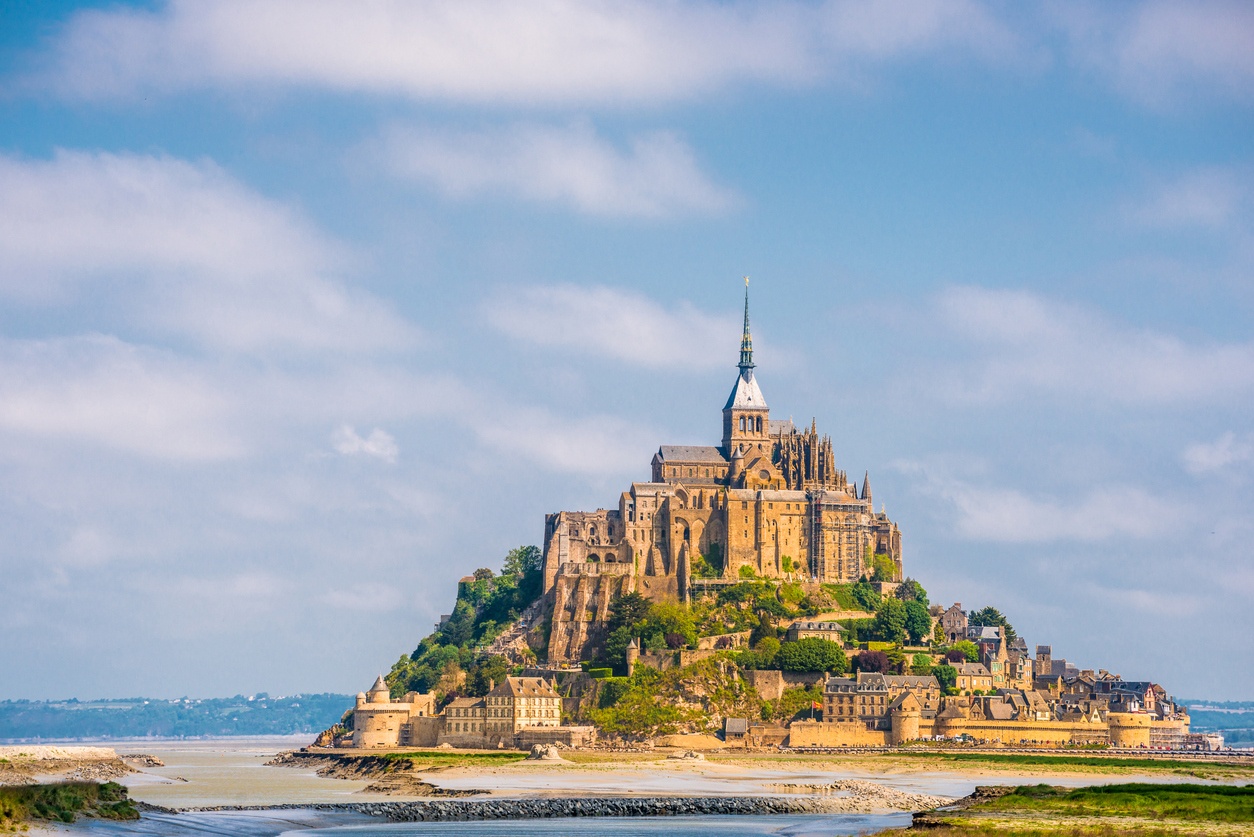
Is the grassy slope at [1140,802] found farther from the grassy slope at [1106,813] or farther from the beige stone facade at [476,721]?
the beige stone facade at [476,721]

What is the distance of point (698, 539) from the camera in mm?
130500

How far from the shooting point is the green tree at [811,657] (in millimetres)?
119125

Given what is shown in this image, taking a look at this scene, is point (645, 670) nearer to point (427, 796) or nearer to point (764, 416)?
point (764, 416)

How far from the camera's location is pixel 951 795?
81.9 meters

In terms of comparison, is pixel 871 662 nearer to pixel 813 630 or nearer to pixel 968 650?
pixel 813 630

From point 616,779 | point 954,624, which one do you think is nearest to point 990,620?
point 954,624

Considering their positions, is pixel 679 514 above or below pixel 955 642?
above

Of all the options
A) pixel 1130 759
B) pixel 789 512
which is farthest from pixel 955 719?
pixel 789 512

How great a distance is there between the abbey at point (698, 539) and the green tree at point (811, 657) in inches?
358

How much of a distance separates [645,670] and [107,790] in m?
54.0

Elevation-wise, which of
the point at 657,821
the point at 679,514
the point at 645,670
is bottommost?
the point at 657,821

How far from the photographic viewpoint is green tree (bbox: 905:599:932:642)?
127438mm

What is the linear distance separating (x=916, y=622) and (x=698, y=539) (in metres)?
16.3

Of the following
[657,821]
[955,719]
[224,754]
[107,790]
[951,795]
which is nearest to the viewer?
[107,790]
